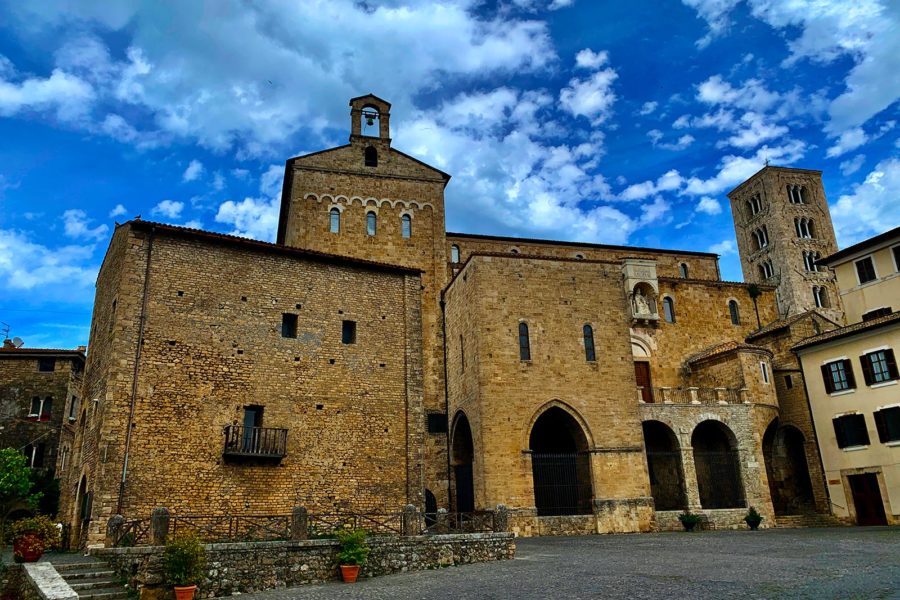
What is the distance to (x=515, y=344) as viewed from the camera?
2806 cm

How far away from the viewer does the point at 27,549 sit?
14625mm

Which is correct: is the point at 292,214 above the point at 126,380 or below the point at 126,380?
above

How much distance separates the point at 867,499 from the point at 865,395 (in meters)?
4.46

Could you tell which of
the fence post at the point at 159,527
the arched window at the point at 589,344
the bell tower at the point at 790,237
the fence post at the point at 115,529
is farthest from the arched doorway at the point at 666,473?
the bell tower at the point at 790,237

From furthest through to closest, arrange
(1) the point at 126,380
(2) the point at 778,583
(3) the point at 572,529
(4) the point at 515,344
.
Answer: (4) the point at 515,344, (3) the point at 572,529, (1) the point at 126,380, (2) the point at 778,583

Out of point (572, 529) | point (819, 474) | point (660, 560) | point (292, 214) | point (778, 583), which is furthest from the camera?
point (292, 214)

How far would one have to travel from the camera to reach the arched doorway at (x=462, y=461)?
28688 mm

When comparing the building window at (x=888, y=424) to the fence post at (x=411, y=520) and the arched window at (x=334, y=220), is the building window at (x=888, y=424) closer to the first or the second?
the fence post at (x=411, y=520)

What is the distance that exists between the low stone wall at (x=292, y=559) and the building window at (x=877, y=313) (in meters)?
24.0

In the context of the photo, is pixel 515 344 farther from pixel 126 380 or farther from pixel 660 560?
pixel 126 380

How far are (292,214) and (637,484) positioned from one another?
20.9m

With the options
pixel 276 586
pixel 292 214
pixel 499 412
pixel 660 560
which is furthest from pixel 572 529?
pixel 292 214

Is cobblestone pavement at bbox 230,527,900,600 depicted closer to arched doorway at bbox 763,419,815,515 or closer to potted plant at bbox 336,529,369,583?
potted plant at bbox 336,529,369,583

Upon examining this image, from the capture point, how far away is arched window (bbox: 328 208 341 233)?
111 feet
